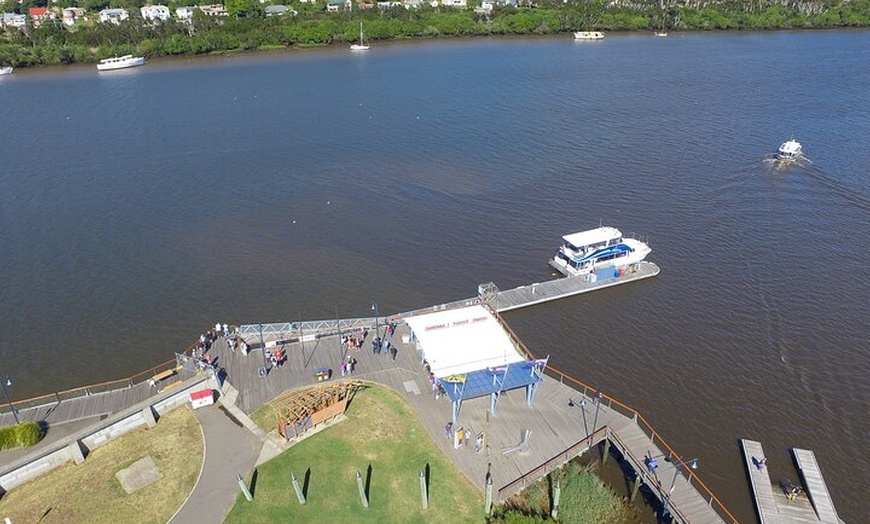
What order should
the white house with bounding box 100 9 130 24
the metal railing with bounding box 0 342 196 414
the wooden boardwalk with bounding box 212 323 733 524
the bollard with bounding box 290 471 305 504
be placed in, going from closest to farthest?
the bollard with bounding box 290 471 305 504, the wooden boardwalk with bounding box 212 323 733 524, the metal railing with bounding box 0 342 196 414, the white house with bounding box 100 9 130 24

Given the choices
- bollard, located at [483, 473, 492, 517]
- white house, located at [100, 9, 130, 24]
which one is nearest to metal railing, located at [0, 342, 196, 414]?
bollard, located at [483, 473, 492, 517]

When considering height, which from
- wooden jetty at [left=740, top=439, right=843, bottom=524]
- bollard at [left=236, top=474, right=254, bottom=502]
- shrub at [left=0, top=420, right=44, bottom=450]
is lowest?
wooden jetty at [left=740, top=439, right=843, bottom=524]

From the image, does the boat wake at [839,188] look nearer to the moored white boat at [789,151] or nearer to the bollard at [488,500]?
the moored white boat at [789,151]

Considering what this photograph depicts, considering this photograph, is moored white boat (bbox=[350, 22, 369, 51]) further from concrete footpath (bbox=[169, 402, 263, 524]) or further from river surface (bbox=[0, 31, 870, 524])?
concrete footpath (bbox=[169, 402, 263, 524])

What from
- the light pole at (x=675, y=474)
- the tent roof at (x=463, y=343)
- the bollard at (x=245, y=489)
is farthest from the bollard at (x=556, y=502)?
the bollard at (x=245, y=489)

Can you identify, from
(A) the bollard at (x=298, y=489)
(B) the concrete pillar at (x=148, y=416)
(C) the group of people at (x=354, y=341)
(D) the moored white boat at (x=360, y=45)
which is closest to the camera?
(A) the bollard at (x=298, y=489)
